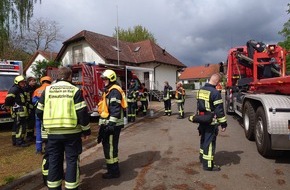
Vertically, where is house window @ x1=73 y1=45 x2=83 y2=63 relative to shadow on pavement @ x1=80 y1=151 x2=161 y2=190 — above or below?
above

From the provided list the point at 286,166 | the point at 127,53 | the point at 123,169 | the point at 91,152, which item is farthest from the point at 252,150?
the point at 127,53

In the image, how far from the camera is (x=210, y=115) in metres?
5.53

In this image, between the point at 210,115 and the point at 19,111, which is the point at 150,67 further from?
the point at 210,115

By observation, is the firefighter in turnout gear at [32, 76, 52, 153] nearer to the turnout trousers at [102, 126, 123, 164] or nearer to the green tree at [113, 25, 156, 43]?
the turnout trousers at [102, 126, 123, 164]

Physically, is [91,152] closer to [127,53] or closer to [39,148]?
[39,148]

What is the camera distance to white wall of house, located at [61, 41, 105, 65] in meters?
27.3

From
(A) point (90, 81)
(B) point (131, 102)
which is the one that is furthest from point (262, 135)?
(A) point (90, 81)

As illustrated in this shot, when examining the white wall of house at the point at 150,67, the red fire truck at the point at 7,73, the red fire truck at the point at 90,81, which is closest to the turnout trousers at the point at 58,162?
the red fire truck at the point at 90,81

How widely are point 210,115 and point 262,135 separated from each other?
1.41m

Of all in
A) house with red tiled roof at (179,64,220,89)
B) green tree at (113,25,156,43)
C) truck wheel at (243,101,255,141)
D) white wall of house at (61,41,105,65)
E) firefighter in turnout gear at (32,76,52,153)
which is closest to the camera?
firefighter in turnout gear at (32,76,52,153)

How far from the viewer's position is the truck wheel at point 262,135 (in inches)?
232

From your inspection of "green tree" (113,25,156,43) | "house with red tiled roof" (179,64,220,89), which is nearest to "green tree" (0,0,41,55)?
"green tree" (113,25,156,43)

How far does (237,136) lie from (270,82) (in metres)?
2.35

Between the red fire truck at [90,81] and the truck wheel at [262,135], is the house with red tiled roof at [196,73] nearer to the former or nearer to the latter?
the red fire truck at [90,81]
